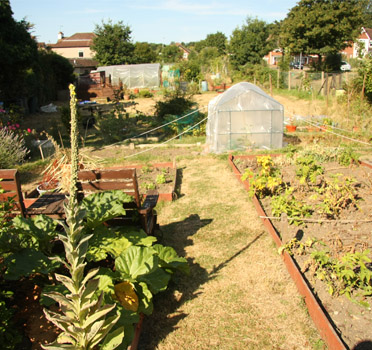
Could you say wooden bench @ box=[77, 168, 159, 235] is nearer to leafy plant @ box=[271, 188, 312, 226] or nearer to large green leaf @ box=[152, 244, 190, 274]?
large green leaf @ box=[152, 244, 190, 274]

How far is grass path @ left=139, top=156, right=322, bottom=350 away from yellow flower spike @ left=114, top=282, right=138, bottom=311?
0.46 m

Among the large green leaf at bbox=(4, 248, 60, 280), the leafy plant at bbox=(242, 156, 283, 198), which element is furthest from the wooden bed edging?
the large green leaf at bbox=(4, 248, 60, 280)

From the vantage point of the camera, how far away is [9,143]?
31.6ft

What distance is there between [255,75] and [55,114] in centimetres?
1789

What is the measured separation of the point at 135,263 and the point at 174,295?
876 mm

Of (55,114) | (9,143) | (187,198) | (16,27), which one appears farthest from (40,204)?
(55,114)

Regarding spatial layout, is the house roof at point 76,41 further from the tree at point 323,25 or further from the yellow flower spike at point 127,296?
the yellow flower spike at point 127,296

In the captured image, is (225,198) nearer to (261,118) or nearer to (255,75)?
(261,118)

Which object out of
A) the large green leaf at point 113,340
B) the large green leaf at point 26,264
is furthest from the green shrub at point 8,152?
the large green leaf at point 113,340

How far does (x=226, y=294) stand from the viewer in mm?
4086

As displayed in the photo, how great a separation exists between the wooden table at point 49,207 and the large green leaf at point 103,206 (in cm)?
57

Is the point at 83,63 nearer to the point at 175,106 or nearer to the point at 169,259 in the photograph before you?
the point at 175,106

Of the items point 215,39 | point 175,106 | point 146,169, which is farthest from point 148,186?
point 215,39

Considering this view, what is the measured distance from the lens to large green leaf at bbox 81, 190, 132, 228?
357 centimetres
